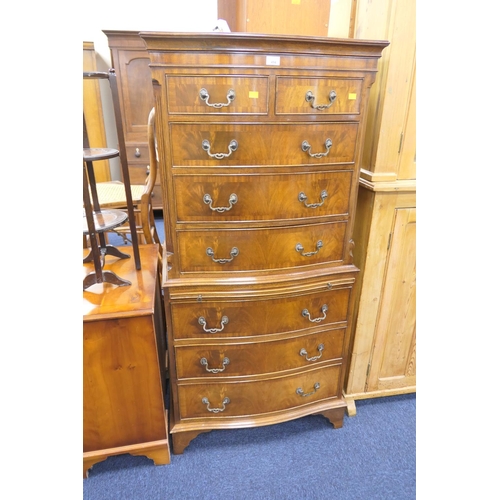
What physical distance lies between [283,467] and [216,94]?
4.82 feet

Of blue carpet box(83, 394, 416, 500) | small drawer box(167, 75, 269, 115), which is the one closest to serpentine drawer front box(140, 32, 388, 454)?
small drawer box(167, 75, 269, 115)

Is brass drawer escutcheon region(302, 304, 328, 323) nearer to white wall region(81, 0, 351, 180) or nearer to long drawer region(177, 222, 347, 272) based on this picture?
long drawer region(177, 222, 347, 272)

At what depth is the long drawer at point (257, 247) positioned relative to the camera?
1.23 m

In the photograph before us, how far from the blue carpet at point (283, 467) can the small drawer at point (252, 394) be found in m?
0.19

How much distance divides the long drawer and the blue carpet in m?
0.86

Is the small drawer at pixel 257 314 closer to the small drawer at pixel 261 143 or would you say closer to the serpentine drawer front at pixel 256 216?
the serpentine drawer front at pixel 256 216

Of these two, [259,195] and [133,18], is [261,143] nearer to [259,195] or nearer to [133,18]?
[259,195]

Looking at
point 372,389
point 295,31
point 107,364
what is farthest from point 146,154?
point 372,389

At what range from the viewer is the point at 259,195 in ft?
3.89

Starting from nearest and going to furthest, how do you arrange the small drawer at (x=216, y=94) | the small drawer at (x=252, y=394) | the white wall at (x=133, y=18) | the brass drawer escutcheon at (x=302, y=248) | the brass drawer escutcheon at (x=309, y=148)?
the small drawer at (x=216, y=94), the brass drawer escutcheon at (x=309, y=148), the brass drawer escutcheon at (x=302, y=248), the small drawer at (x=252, y=394), the white wall at (x=133, y=18)

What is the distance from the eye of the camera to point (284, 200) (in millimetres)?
1212

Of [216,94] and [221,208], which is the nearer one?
[216,94]

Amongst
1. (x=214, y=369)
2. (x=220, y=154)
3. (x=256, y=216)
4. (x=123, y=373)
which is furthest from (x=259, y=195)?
(x=123, y=373)

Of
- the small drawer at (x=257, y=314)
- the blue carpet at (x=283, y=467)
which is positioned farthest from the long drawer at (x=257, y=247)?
the blue carpet at (x=283, y=467)
